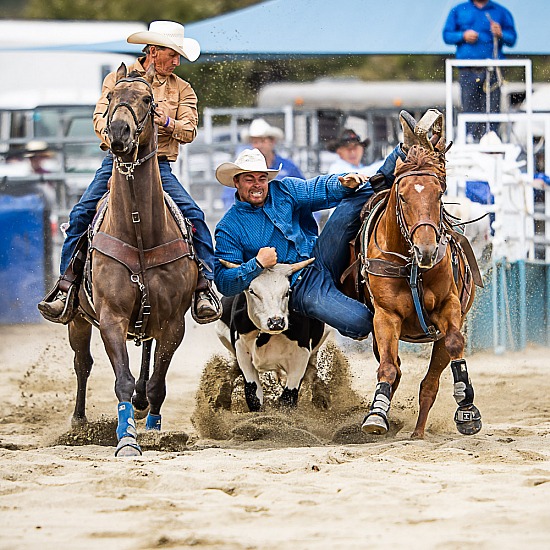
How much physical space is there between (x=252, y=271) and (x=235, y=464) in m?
1.46

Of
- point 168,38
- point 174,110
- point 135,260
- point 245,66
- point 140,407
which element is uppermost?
point 245,66

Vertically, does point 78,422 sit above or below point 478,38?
below

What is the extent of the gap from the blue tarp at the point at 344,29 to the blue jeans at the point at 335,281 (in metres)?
5.56

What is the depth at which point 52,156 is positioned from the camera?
1492 cm

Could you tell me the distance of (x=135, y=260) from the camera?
20.2 feet

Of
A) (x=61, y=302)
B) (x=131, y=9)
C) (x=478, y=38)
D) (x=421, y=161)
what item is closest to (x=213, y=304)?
(x=61, y=302)

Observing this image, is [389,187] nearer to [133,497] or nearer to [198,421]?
[198,421]

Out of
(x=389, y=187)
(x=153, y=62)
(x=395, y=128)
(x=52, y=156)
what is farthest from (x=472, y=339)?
(x=52, y=156)

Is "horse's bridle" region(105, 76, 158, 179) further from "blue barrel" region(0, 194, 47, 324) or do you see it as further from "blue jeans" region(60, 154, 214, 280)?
"blue barrel" region(0, 194, 47, 324)

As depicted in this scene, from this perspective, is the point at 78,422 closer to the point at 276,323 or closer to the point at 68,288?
the point at 68,288

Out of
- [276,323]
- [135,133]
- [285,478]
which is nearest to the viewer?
[285,478]

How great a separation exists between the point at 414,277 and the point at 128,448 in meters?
1.64

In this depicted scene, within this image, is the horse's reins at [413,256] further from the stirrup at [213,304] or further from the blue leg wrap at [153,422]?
the blue leg wrap at [153,422]

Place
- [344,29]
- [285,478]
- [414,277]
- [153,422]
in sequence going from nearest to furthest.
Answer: [285,478] → [414,277] → [153,422] → [344,29]
